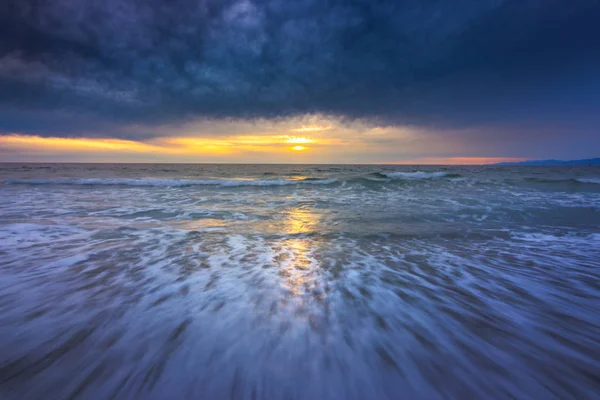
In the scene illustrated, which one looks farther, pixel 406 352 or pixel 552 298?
pixel 552 298

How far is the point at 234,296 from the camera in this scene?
11.0ft

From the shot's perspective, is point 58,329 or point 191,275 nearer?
point 58,329

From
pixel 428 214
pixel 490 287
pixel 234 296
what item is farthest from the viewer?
pixel 428 214

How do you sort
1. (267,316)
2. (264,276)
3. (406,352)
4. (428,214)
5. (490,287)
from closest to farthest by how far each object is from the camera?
1. (406,352)
2. (267,316)
3. (490,287)
4. (264,276)
5. (428,214)

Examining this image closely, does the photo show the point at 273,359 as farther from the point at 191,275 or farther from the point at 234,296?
the point at 191,275

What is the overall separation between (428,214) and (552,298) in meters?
6.57

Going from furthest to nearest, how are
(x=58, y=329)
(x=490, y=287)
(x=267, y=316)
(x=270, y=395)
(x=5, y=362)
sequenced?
(x=490, y=287), (x=267, y=316), (x=58, y=329), (x=5, y=362), (x=270, y=395)

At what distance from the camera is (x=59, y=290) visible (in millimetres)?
3443

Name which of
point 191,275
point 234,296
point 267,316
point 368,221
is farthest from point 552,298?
point 368,221

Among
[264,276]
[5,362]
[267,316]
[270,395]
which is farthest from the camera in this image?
[264,276]

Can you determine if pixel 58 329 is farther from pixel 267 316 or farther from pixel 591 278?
pixel 591 278

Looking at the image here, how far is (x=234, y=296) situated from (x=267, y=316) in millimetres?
637

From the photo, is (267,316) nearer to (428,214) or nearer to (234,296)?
(234,296)

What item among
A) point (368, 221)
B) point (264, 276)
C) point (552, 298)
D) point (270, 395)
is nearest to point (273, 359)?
point (270, 395)
